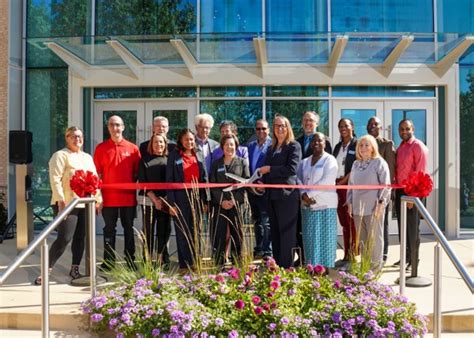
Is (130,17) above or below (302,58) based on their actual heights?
above

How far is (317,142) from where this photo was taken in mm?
5461

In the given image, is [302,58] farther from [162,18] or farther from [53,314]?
[53,314]

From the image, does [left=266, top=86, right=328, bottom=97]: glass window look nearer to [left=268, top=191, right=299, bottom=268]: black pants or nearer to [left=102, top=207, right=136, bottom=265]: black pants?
[left=268, top=191, right=299, bottom=268]: black pants

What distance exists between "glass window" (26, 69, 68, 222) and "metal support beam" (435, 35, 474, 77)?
24.0 ft

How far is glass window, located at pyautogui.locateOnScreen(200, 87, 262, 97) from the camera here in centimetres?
970

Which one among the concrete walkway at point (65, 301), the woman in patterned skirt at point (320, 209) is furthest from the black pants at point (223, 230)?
the concrete walkway at point (65, 301)

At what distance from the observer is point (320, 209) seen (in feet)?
18.1

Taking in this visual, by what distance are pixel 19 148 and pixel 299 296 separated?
4632 mm

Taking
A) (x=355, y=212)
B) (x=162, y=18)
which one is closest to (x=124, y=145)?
(x=355, y=212)

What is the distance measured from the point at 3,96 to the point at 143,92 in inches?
270

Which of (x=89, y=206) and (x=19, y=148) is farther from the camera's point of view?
(x=19, y=148)

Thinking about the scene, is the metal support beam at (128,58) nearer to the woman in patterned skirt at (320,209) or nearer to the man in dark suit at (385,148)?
the woman in patterned skirt at (320,209)

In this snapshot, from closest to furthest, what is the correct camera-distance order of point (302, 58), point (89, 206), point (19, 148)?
1. point (89, 206)
2. point (19, 148)
3. point (302, 58)

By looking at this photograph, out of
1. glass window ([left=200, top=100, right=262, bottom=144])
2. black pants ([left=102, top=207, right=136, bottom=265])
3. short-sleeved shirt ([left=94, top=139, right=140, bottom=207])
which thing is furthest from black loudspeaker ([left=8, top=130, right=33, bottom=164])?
glass window ([left=200, top=100, right=262, bottom=144])
